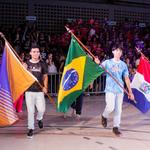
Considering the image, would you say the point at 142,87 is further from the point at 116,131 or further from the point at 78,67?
the point at 116,131

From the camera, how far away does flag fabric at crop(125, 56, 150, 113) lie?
30.7ft

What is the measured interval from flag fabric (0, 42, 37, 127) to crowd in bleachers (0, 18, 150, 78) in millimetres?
4766

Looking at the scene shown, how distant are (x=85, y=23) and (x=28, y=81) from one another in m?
11.0

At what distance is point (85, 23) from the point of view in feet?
61.8

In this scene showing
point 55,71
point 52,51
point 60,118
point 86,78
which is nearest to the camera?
point 86,78

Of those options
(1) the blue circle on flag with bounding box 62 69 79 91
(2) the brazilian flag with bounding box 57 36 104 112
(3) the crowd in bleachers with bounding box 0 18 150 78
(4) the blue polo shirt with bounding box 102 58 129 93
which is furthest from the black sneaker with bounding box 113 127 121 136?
(3) the crowd in bleachers with bounding box 0 18 150 78

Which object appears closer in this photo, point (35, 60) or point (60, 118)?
point (35, 60)

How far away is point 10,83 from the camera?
838 centimetres

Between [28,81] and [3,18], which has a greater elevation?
[3,18]

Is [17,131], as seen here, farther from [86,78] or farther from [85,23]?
[85,23]

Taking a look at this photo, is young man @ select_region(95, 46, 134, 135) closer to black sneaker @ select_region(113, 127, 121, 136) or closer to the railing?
black sneaker @ select_region(113, 127, 121, 136)

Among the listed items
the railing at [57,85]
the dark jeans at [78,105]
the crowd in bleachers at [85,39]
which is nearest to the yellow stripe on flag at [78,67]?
the dark jeans at [78,105]

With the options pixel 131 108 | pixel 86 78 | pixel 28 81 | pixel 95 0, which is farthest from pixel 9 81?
pixel 95 0

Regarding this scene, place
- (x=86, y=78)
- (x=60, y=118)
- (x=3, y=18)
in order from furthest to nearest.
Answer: (x=3, y=18), (x=60, y=118), (x=86, y=78)
